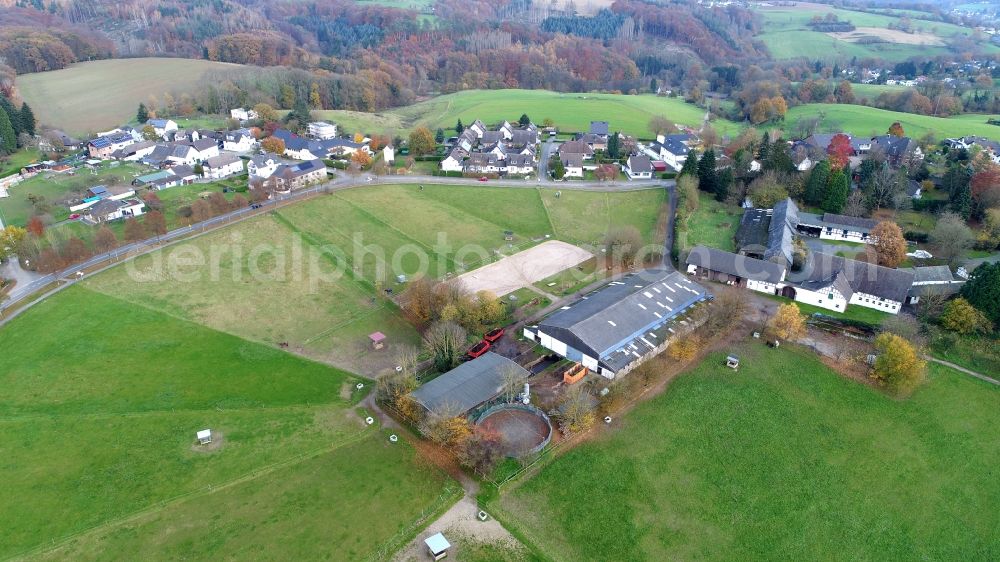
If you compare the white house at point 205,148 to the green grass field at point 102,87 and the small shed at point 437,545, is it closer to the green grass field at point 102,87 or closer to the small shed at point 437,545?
the green grass field at point 102,87

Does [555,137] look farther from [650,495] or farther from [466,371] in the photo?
[650,495]

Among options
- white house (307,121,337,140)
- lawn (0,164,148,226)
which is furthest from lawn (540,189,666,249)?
lawn (0,164,148,226)

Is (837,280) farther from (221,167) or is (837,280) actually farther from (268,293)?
(221,167)

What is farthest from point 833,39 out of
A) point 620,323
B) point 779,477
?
point 779,477

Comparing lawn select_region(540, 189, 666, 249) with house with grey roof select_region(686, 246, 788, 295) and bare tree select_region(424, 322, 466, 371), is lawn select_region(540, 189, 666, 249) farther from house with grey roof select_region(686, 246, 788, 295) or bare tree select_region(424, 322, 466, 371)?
bare tree select_region(424, 322, 466, 371)

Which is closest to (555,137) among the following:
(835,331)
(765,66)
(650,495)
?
(835,331)

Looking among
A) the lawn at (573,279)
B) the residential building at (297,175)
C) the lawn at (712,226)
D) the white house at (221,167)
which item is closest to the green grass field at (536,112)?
the white house at (221,167)
